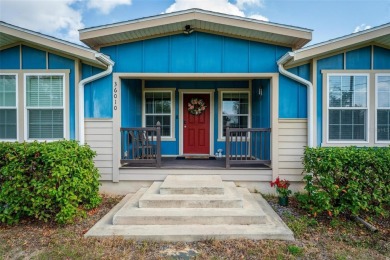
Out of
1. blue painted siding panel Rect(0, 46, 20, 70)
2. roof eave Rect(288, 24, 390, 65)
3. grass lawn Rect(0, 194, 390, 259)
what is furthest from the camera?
blue painted siding panel Rect(0, 46, 20, 70)

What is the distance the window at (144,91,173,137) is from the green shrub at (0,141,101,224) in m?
3.62

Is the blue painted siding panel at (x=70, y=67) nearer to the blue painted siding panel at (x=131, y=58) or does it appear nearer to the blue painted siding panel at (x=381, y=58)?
the blue painted siding panel at (x=131, y=58)

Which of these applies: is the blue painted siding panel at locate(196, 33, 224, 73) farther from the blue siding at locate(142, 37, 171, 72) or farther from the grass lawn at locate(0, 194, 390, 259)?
the grass lawn at locate(0, 194, 390, 259)

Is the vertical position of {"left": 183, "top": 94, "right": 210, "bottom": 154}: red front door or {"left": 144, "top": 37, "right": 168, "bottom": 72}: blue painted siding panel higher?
{"left": 144, "top": 37, "right": 168, "bottom": 72}: blue painted siding panel

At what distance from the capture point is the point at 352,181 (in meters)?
3.67

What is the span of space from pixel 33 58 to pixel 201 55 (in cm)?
368

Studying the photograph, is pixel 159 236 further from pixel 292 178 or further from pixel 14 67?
pixel 14 67

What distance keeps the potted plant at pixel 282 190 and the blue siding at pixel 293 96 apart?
1424mm

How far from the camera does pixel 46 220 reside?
354 cm

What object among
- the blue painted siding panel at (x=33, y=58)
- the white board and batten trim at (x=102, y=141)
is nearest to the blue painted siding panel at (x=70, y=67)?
the blue painted siding panel at (x=33, y=58)

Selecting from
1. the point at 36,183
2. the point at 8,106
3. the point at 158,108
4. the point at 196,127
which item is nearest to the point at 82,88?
the point at 8,106

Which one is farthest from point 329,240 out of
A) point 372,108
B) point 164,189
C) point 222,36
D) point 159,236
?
point 222,36

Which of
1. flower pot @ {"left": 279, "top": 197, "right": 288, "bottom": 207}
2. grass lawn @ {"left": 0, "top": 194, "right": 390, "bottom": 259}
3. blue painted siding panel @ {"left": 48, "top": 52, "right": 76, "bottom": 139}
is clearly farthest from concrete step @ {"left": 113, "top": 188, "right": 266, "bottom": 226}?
blue painted siding panel @ {"left": 48, "top": 52, "right": 76, "bottom": 139}

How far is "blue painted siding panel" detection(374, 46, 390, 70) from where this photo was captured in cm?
484
